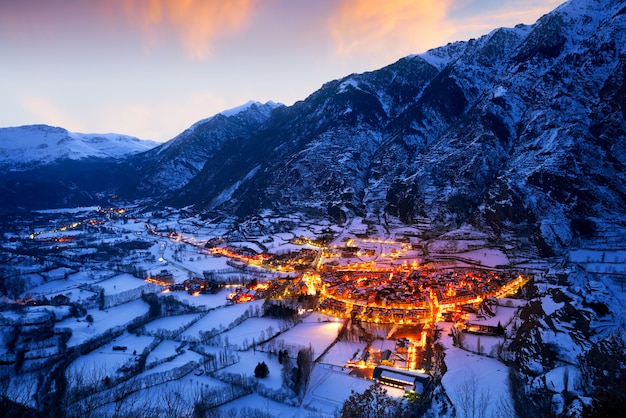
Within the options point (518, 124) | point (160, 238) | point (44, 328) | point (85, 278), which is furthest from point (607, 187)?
point (160, 238)

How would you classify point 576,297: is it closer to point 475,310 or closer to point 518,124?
point 475,310

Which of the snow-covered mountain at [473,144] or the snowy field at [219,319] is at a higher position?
the snow-covered mountain at [473,144]

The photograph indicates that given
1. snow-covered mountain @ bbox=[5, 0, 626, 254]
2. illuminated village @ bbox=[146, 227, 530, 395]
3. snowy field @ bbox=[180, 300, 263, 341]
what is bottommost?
snowy field @ bbox=[180, 300, 263, 341]

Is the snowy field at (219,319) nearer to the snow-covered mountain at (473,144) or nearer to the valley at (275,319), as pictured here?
the valley at (275,319)

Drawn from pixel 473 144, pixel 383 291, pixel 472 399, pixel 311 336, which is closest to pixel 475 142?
pixel 473 144

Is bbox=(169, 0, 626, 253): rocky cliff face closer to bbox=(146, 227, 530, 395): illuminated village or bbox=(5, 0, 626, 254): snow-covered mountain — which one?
bbox=(5, 0, 626, 254): snow-covered mountain

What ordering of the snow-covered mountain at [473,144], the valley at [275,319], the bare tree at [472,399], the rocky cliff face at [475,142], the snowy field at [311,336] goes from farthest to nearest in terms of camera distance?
the rocky cliff face at [475,142], the snow-covered mountain at [473,144], the snowy field at [311,336], the valley at [275,319], the bare tree at [472,399]

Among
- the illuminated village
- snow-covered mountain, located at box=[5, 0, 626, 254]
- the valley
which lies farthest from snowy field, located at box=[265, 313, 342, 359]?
snow-covered mountain, located at box=[5, 0, 626, 254]

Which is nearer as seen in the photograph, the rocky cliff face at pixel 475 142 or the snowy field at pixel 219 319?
the snowy field at pixel 219 319

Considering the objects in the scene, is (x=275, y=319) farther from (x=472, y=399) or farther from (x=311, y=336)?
(x=472, y=399)

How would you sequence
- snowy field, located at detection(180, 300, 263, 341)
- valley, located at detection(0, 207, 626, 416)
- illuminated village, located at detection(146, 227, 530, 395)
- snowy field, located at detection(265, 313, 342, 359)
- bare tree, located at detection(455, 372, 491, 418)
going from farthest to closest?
1. snowy field, located at detection(180, 300, 263, 341)
2. snowy field, located at detection(265, 313, 342, 359)
3. illuminated village, located at detection(146, 227, 530, 395)
4. valley, located at detection(0, 207, 626, 416)
5. bare tree, located at detection(455, 372, 491, 418)

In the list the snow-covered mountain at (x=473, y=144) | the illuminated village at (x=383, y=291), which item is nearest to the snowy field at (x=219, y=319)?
the illuminated village at (x=383, y=291)
